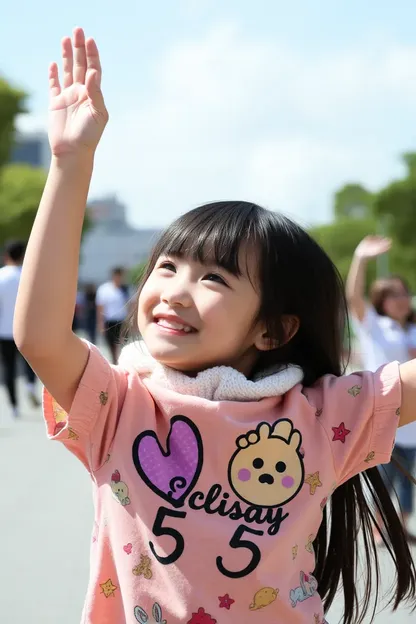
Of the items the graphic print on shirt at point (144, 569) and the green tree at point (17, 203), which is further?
the green tree at point (17, 203)

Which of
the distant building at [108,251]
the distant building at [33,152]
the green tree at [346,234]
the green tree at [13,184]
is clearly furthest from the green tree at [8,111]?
the distant building at [33,152]

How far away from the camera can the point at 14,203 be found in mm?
Answer: 37562

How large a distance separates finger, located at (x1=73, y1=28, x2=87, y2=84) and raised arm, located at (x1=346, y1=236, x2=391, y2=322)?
10.7 ft

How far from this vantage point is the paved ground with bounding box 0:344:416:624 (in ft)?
12.9

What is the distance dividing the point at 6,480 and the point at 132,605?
4799mm

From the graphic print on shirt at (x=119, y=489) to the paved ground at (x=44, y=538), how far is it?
83.9 inches

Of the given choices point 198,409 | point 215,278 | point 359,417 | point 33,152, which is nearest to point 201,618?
point 198,409

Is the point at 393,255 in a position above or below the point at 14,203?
below

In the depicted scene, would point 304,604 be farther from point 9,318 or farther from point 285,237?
point 9,318

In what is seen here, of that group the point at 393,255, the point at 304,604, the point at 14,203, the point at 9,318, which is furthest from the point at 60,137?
the point at 393,255

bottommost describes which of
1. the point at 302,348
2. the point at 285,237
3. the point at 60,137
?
the point at 302,348

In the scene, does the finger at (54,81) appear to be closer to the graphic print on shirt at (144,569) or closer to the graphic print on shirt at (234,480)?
the graphic print on shirt at (234,480)

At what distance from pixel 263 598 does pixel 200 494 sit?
0.73 ft

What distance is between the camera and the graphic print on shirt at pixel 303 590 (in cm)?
184
